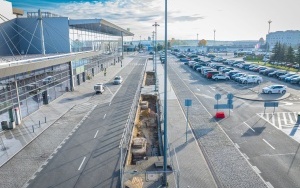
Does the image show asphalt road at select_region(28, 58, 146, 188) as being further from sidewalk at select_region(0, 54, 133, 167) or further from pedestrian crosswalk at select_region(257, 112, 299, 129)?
pedestrian crosswalk at select_region(257, 112, 299, 129)

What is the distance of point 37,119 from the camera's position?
24.2 metres

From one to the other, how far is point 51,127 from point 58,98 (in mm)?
11728

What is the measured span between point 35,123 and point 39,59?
6.14 metres

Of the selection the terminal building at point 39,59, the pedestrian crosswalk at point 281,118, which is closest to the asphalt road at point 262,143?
the pedestrian crosswalk at point 281,118

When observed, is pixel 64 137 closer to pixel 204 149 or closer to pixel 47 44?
pixel 204 149

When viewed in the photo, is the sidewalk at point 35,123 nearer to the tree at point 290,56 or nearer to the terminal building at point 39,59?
the terminal building at point 39,59

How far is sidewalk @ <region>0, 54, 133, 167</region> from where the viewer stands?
58.4 ft

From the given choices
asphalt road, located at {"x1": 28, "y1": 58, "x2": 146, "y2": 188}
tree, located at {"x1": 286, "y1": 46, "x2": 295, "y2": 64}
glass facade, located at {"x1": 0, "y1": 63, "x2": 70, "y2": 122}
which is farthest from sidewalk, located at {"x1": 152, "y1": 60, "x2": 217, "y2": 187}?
tree, located at {"x1": 286, "y1": 46, "x2": 295, "y2": 64}

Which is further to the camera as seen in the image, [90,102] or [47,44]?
[47,44]

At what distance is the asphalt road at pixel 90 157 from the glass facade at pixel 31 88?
6880mm

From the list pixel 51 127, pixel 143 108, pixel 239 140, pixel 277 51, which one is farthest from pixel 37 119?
pixel 277 51

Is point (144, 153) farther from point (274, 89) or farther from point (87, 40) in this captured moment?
point (87, 40)

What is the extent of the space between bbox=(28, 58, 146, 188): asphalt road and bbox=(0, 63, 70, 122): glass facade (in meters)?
6.88

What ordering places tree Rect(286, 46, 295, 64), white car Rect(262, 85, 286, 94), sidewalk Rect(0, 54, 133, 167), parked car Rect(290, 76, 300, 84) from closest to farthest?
sidewalk Rect(0, 54, 133, 167), white car Rect(262, 85, 286, 94), parked car Rect(290, 76, 300, 84), tree Rect(286, 46, 295, 64)
